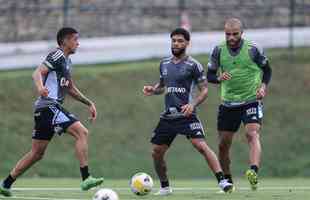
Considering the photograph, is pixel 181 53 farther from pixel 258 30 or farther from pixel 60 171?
pixel 258 30

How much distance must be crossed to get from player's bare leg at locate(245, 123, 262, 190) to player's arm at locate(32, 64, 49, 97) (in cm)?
299

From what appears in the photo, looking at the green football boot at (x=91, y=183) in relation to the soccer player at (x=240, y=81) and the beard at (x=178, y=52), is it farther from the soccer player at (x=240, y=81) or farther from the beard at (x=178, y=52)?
the soccer player at (x=240, y=81)

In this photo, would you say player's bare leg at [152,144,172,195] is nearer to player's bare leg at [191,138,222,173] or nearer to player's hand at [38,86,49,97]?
player's bare leg at [191,138,222,173]

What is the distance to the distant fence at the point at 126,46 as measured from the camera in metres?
30.4

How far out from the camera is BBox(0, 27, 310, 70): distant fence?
99.7 ft

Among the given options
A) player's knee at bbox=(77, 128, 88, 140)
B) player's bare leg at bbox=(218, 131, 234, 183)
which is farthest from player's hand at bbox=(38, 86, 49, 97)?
player's bare leg at bbox=(218, 131, 234, 183)

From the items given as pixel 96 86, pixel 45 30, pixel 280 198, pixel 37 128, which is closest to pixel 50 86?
pixel 37 128

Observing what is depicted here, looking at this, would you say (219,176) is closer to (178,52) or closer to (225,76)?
(225,76)

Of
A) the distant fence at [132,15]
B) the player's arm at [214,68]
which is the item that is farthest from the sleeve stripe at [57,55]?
the distant fence at [132,15]

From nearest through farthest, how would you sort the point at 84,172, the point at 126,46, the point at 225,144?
the point at 84,172, the point at 225,144, the point at 126,46

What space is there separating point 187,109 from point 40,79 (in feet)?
6.64

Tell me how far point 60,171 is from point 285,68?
Result: 838cm

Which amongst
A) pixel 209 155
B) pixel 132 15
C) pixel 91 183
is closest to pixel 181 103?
pixel 209 155

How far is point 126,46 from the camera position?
31.6 m
